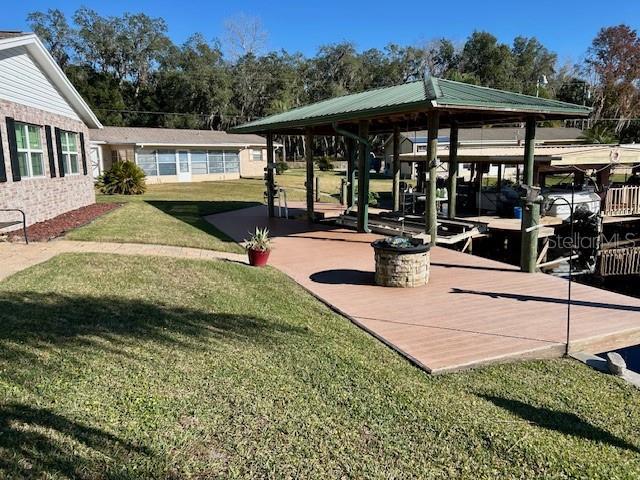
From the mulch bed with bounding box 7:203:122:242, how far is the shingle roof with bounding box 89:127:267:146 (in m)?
14.4

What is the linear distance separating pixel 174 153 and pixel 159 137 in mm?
1390

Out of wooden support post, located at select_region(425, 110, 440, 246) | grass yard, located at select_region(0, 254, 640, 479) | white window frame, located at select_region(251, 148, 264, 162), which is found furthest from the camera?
white window frame, located at select_region(251, 148, 264, 162)

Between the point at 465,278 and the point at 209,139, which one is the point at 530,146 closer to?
the point at 465,278

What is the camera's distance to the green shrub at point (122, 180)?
23.1 meters

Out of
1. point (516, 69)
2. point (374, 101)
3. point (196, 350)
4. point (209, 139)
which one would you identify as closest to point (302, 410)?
point (196, 350)

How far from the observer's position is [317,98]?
204 ft

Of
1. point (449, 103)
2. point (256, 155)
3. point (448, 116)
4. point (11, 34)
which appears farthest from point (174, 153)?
point (449, 103)

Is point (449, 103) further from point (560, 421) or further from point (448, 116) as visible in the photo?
point (560, 421)

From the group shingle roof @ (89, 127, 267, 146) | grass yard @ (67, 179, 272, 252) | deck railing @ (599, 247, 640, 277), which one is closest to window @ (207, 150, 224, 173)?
shingle roof @ (89, 127, 267, 146)

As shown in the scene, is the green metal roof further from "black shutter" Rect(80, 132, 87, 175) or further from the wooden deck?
"black shutter" Rect(80, 132, 87, 175)

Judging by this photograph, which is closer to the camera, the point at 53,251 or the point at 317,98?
the point at 53,251

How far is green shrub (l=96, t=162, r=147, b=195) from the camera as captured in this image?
2312 cm

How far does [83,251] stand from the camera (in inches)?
356

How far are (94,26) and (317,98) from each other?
→ 26637mm
